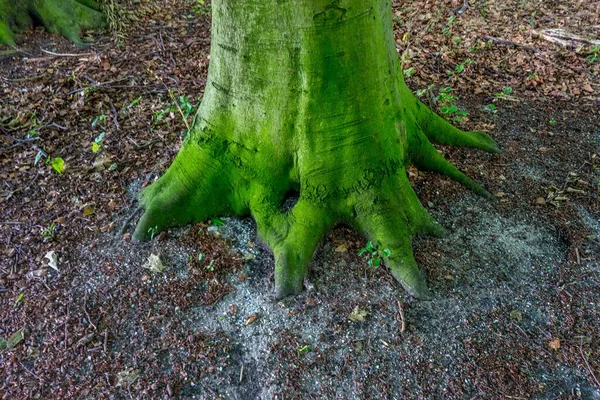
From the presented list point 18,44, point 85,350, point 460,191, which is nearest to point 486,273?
point 460,191

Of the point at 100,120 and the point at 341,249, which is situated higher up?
the point at 100,120

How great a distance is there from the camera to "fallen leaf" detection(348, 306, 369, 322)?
2590 mm

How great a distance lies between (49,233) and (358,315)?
2246 millimetres

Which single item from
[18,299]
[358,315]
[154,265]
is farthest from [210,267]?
[18,299]

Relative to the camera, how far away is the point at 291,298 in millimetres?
2713

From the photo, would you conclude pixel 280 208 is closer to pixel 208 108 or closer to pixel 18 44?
pixel 208 108

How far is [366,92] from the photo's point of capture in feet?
9.00

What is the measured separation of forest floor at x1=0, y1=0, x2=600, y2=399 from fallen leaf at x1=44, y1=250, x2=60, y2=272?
18 mm

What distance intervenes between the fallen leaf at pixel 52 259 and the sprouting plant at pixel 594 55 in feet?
19.2

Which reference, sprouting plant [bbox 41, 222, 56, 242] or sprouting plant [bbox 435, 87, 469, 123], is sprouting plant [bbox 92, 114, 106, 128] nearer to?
sprouting plant [bbox 41, 222, 56, 242]

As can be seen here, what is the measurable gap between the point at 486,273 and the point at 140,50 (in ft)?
16.9

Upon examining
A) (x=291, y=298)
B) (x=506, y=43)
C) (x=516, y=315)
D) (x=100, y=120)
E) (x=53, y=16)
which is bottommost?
(x=516, y=315)

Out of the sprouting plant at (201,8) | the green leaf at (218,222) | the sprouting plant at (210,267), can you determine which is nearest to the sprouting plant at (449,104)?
the green leaf at (218,222)

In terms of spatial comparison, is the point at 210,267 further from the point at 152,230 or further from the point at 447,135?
the point at 447,135
